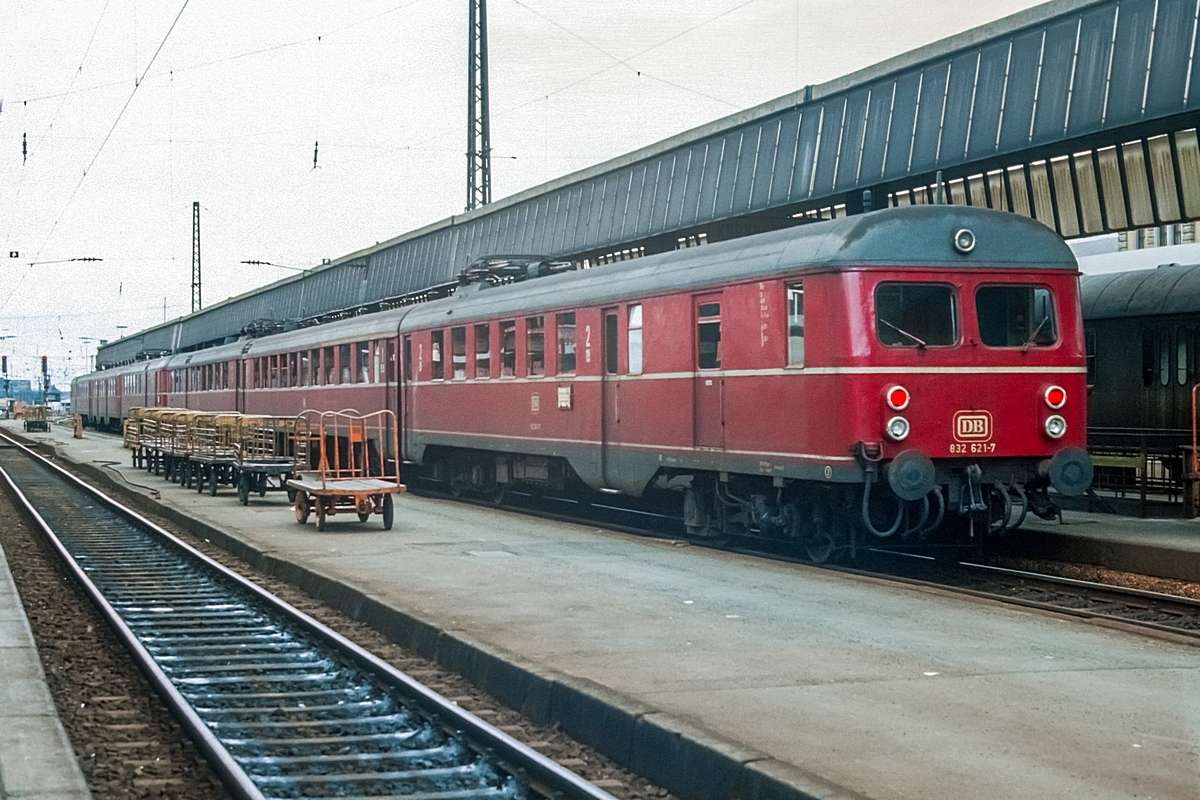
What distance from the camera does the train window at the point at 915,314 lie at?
12.0 metres

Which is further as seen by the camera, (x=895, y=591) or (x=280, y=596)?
(x=280, y=596)

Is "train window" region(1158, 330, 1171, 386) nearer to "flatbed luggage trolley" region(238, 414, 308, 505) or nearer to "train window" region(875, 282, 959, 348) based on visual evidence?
"train window" region(875, 282, 959, 348)

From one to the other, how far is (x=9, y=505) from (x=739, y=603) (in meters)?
17.6

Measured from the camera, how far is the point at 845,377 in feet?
38.5

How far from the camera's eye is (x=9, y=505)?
23625 mm

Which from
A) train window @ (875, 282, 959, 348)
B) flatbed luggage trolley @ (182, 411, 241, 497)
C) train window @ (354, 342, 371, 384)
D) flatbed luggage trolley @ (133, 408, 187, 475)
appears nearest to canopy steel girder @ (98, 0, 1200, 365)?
train window @ (875, 282, 959, 348)

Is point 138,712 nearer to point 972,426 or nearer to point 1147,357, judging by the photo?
point 972,426

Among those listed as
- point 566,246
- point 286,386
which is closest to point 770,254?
point 566,246

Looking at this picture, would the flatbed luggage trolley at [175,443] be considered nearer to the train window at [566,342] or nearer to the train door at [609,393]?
the train window at [566,342]

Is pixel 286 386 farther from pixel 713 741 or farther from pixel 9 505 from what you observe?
pixel 713 741

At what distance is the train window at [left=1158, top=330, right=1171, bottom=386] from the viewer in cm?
2042

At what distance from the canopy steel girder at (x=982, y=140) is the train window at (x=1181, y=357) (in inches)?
204

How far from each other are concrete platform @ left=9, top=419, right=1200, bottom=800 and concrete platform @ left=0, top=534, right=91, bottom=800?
88.9 inches

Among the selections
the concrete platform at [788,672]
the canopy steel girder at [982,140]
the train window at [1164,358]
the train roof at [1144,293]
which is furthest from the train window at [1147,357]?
the concrete platform at [788,672]
